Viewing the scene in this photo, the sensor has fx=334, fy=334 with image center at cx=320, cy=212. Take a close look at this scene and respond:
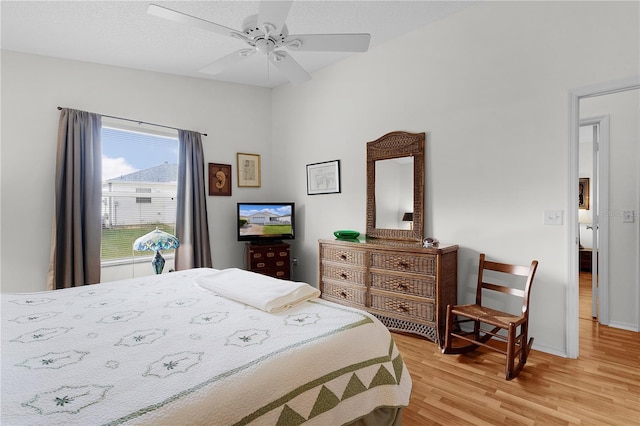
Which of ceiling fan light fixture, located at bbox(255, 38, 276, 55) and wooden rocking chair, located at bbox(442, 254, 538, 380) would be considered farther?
wooden rocking chair, located at bbox(442, 254, 538, 380)

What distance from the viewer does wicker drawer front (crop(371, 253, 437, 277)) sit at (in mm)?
2754

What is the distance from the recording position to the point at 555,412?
6.06ft

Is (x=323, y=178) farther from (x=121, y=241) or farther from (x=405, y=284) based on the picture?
(x=121, y=241)

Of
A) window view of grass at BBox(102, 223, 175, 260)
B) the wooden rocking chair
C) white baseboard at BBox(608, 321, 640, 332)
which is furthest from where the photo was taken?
window view of grass at BBox(102, 223, 175, 260)

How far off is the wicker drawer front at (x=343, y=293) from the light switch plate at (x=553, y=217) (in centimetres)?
162

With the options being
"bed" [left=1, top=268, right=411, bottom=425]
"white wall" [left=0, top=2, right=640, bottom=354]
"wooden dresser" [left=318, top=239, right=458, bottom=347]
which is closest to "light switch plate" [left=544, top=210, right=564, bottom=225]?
"white wall" [left=0, top=2, right=640, bottom=354]

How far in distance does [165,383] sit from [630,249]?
12.8 feet

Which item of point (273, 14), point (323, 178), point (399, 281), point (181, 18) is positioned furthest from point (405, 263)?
point (181, 18)

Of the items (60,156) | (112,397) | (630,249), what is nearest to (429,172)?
(630,249)

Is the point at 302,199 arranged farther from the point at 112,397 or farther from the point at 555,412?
the point at 112,397

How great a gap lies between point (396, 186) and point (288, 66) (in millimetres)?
1666

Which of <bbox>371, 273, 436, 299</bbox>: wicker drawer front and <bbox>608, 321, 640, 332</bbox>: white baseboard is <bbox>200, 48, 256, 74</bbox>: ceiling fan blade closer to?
<bbox>371, 273, 436, 299</bbox>: wicker drawer front

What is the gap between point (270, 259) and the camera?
4.16 meters

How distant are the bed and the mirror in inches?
72.9
